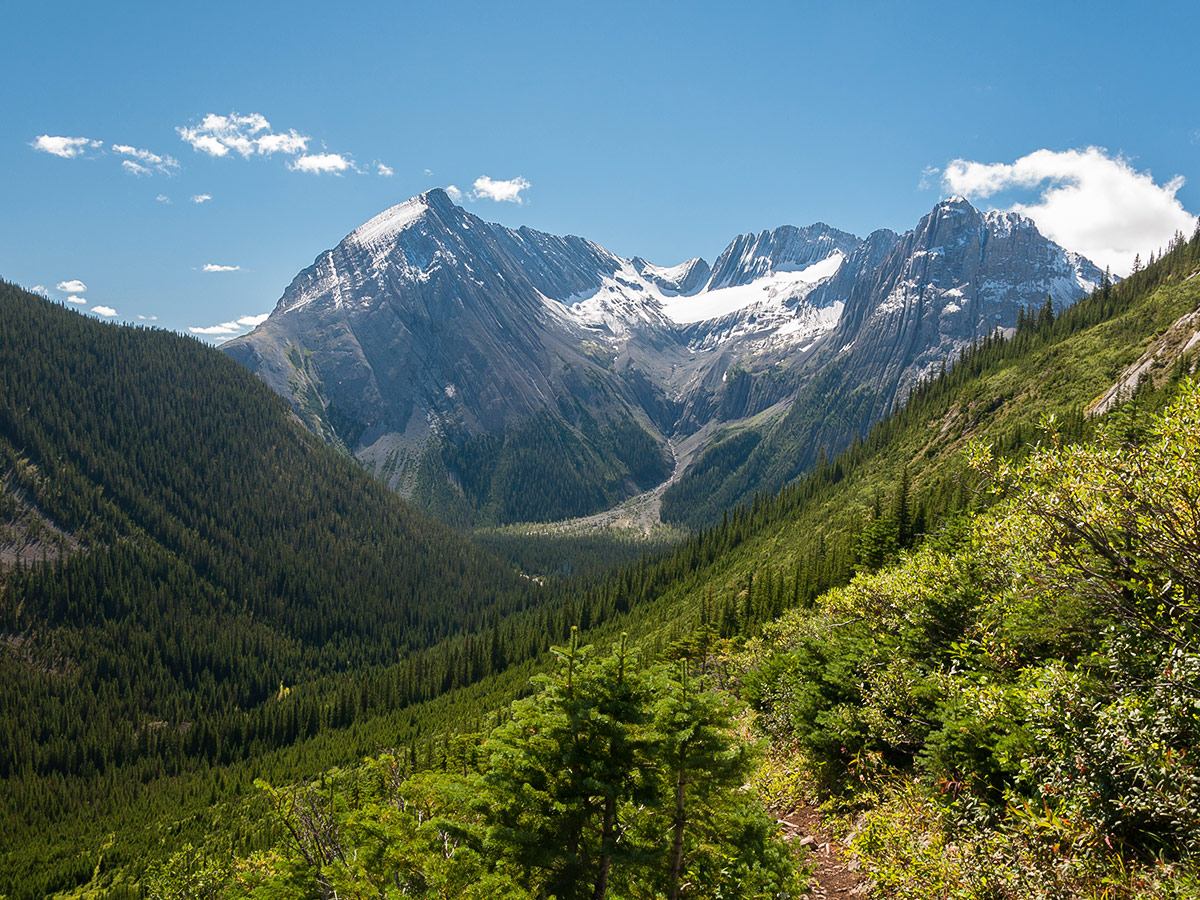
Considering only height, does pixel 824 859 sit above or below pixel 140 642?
above

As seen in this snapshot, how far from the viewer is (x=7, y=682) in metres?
130

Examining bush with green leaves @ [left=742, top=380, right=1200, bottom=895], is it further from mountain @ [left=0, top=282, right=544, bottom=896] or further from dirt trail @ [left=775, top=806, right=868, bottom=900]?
mountain @ [left=0, top=282, right=544, bottom=896]

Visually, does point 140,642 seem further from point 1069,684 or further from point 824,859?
point 1069,684

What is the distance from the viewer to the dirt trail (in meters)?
15.1

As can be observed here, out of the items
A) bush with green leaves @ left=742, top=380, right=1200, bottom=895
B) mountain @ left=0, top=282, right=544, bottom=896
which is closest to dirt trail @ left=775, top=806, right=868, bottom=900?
bush with green leaves @ left=742, top=380, right=1200, bottom=895

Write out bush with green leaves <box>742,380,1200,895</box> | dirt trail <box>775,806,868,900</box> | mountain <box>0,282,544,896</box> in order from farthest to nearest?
mountain <box>0,282,544,896</box>
dirt trail <box>775,806,868,900</box>
bush with green leaves <box>742,380,1200,895</box>

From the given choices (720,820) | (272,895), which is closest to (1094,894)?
(720,820)

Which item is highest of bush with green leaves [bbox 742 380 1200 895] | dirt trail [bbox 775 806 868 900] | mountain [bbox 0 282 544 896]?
bush with green leaves [bbox 742 380 1200 895]

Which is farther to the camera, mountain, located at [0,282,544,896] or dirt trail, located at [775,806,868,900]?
mountain, located at [0,282,544,896]

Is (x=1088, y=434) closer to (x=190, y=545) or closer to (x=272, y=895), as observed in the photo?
(x=272, y=895)

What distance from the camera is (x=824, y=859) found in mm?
16984

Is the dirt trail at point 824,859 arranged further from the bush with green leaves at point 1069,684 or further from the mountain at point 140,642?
the mountain at point 140,642

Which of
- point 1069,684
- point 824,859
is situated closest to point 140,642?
point 824,859

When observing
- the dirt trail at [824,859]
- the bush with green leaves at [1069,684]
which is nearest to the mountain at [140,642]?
the dirt trail at [824,859]
